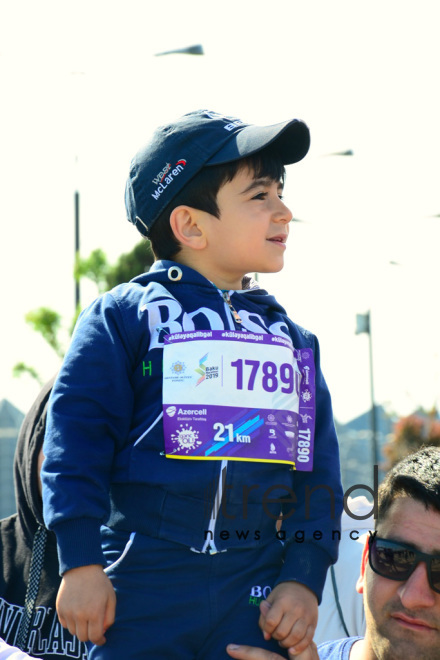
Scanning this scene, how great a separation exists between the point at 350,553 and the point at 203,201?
7.30ft

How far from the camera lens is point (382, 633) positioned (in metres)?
3.44

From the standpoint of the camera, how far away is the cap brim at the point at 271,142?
3129 millimetres

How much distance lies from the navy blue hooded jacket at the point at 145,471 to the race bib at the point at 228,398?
4cm

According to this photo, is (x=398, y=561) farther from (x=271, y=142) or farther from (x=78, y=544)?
(x=271, y=142)

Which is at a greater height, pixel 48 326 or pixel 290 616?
pixel 290 616

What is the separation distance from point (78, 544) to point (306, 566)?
0.72 metres

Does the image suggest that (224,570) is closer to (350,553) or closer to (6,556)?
(6,556)

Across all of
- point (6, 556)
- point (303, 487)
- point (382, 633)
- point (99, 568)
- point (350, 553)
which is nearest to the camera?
point (99, 568)

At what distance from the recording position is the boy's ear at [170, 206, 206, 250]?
3219 millimetres

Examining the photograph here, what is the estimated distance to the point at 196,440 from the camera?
2844 millimetres

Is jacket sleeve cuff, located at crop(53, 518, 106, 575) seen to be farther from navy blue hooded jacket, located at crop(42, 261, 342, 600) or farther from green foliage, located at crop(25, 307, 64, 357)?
green foliage, located at crop(25, 307, 64, 357)

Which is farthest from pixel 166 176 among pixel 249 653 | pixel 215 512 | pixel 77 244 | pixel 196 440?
pixel 77 244

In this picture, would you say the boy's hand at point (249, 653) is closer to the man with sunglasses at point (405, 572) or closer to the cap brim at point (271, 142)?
the man with sunglasses at point (405, 572)

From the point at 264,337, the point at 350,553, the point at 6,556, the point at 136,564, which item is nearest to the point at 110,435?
the point at 136,564
